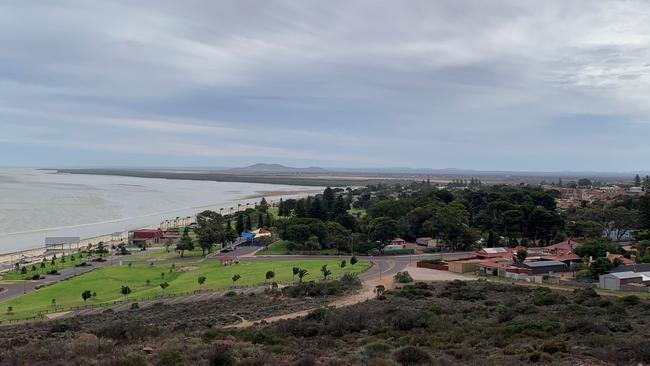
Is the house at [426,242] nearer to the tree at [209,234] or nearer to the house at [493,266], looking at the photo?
the house at [493,266]

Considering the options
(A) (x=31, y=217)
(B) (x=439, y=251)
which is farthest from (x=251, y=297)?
(A) (x=31, y=217)

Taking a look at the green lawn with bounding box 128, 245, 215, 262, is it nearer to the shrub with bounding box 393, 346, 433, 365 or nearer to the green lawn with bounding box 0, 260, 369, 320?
the green lawn with bounding box 0, 260, 369, 320

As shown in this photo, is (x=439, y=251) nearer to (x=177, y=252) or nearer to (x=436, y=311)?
(x=177, y=252)

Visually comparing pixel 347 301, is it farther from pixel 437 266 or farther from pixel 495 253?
pixel 495 253

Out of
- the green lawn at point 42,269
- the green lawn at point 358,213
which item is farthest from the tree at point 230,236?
the green lawn at point 358,213

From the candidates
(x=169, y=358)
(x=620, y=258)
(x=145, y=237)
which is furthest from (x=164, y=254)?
(x=169, y=358)
